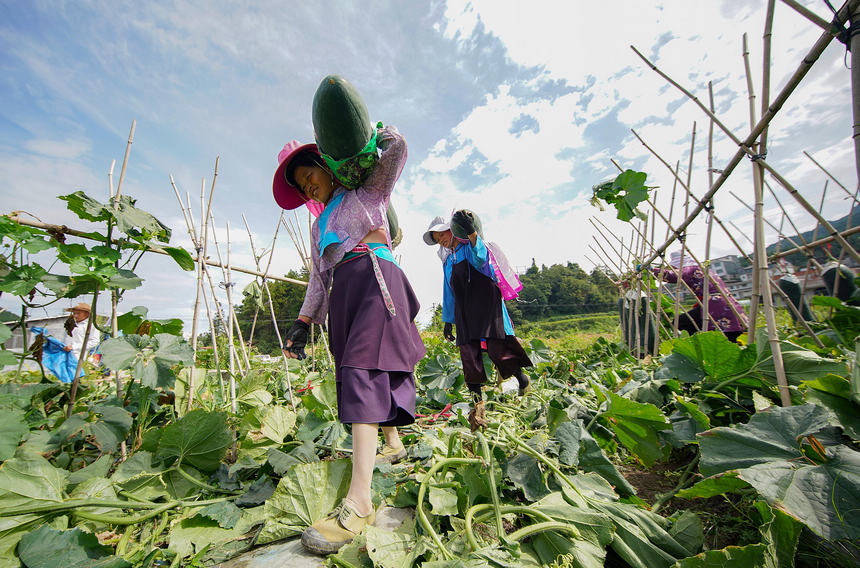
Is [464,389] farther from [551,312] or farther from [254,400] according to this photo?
[551,312]

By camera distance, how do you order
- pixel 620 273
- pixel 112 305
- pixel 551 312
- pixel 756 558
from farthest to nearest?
pixel 551 312
pixel 620 273
pixel 112 305
pixel 756 558

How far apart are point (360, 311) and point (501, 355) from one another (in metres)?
1.62

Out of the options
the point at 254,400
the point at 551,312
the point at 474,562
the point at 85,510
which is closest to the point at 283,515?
the point at 85,510

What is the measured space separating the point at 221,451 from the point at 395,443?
2.39 feet

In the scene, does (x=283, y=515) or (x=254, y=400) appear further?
(x=254, y=400)

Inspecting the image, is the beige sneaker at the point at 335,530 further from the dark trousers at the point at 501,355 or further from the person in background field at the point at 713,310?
the person in background field at the point at 713,310

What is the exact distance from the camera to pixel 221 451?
4.79 ft

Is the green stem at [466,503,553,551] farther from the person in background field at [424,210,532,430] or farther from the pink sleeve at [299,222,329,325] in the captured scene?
the person in background field at [424,210,532,430]

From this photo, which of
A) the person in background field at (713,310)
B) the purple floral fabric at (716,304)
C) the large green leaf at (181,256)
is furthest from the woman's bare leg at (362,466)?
the purple floral fabric at (716,304)

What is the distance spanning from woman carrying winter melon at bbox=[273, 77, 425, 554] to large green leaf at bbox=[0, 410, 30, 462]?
83 cm

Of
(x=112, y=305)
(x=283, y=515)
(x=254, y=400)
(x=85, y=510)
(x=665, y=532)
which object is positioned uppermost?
(x=112, y=305)

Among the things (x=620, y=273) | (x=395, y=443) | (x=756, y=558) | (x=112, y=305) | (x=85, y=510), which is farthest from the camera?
(x=620, y=273)

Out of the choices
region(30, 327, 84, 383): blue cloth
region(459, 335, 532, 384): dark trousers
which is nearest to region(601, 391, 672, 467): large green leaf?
region(459, 335, 532, 384): dark trousers

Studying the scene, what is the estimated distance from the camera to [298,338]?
→ 1.63 m
